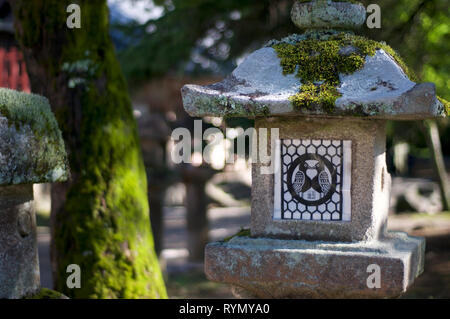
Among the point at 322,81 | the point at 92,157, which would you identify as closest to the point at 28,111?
the point at 92,157

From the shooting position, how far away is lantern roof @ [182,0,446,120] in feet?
9.89

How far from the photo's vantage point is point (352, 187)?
3.41m

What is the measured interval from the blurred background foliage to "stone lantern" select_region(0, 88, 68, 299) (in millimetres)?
2715

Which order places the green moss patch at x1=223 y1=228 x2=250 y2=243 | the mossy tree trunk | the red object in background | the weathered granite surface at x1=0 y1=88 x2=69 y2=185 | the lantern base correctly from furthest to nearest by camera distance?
1. the red object in background
2. the mossy tree trunk
3. the green moss patch at x1=223 y1=228 x2=250 y2=243
4. the lantern base
5. the weathered granite surface at x1=0 y1=88 x2=69 y2=185

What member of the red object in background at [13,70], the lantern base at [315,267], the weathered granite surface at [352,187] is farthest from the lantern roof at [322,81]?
the red object in background at [13,70]

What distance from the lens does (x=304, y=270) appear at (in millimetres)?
3291

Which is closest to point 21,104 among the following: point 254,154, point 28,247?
point 28,247

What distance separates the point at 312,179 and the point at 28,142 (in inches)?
66.4

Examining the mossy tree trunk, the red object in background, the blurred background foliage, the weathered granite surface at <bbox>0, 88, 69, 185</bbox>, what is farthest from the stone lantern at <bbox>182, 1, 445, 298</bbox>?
the red object in background

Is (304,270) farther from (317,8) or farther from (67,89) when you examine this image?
(67,89)

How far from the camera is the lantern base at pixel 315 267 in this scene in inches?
125

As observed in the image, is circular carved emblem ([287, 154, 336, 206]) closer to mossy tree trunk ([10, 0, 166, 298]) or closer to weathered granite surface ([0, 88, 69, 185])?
weathered granite surface ([0, 88, 69, 185])

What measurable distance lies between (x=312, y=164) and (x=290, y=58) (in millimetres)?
659

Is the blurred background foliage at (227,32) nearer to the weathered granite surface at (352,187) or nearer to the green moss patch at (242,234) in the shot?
the green moss patch at (242,234)
